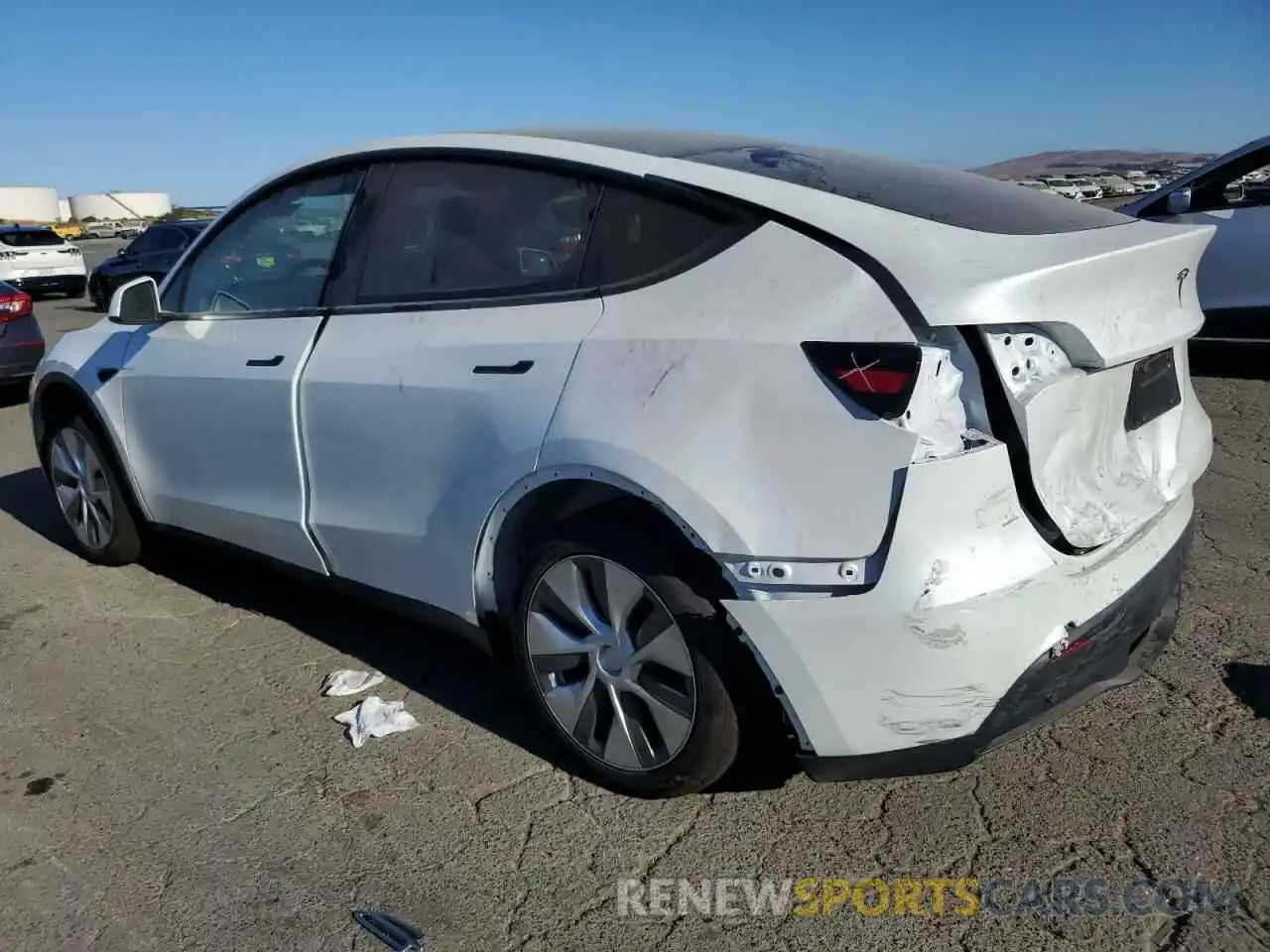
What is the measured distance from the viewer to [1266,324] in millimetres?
7363

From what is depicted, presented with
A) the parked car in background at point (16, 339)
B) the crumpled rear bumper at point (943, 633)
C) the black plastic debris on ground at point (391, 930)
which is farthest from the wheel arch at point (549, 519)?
the parked car in background at point (16, 339)

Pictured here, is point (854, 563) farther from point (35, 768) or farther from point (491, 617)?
point (35, 768)

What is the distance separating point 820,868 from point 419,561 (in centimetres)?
141

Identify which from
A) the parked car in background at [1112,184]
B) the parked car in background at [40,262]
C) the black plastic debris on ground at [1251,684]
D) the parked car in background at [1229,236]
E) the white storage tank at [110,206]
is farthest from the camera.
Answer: the white storage tank at [110,206]

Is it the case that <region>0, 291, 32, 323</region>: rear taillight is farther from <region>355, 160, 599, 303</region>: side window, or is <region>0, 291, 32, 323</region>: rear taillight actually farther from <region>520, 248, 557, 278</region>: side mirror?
<region>520, 248, 557, 278</region>: side mirror

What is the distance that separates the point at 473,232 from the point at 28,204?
3639 inches

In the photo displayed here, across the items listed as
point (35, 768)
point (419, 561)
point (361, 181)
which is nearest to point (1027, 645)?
point (419, 561)

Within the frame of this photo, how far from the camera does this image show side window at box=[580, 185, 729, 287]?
262 cm

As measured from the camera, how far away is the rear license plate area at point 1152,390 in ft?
8.55

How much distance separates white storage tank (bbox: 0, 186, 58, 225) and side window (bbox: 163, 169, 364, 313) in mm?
85576

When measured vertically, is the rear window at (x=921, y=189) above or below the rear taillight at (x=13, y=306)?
above

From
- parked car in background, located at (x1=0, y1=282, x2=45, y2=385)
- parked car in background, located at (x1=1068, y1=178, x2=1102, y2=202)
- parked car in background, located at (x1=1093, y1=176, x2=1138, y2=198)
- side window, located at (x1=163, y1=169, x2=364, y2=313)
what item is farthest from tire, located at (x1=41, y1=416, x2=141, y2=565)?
parked car in background, located at (x1=1093, y1=176, x2=1138, y2=198)

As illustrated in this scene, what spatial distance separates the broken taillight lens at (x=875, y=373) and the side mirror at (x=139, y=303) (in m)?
2.91

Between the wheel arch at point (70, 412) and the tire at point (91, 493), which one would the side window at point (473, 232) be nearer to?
the wheel arch at point (70, 412)
